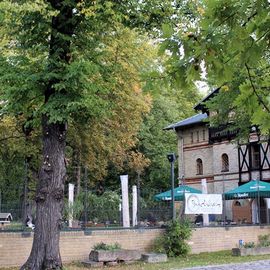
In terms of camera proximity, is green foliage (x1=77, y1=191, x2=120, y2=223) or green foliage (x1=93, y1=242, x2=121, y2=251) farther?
green foliage (x1=77, y1=191, x2=120, y2=223)

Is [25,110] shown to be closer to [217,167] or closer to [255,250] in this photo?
[255,250]

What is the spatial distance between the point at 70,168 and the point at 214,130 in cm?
1413

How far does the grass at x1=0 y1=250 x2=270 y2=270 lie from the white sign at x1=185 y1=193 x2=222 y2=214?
5.84 feet

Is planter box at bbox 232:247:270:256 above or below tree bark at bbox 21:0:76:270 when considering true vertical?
below

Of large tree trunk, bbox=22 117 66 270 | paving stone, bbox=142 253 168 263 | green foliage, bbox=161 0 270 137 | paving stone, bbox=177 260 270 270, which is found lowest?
paving stone, bbox=177 260 270 270

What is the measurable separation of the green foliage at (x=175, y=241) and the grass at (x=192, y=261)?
40 cm

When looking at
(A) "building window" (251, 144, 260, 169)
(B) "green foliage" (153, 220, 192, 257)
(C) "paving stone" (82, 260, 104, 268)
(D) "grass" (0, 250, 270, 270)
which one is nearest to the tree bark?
(D) "grass" (0, 250, 270, 270)

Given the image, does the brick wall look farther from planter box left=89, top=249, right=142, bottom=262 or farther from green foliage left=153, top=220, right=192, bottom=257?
planter box left=89, top=249, right=142, bottom=262

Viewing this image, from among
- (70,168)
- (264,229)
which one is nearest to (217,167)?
(70,168)

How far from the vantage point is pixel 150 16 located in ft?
46.4

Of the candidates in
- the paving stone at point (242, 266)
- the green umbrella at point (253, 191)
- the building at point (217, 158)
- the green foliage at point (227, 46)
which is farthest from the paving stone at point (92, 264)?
the building at point (217, 158)

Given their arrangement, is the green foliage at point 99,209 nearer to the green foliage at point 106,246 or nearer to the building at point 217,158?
the green foliage at point 106,246

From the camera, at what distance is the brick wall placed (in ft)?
52.0

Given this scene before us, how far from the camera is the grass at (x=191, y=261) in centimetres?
1527
